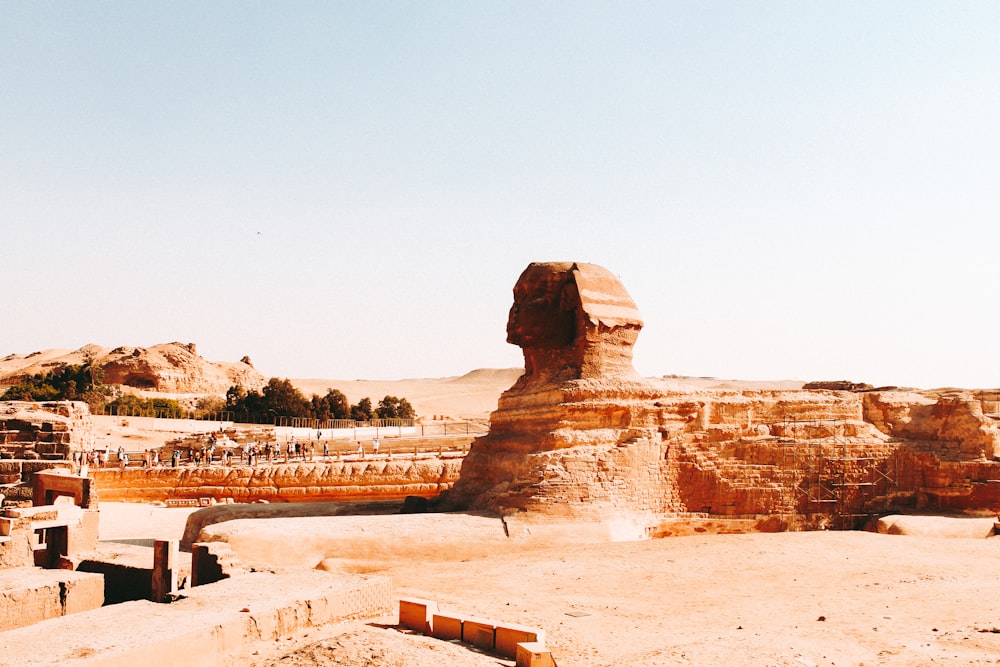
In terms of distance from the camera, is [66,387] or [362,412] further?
[362,412]

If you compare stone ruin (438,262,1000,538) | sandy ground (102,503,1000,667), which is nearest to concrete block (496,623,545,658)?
sandy ground (102,503,1000,667)

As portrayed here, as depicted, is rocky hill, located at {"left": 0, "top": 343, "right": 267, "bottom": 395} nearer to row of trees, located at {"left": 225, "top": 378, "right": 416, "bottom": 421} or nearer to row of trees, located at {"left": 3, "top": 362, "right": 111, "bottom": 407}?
row of trees, located at {"left": 3, "top": 362, "right": 111, "bottom": 407}

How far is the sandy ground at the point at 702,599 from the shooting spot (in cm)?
643

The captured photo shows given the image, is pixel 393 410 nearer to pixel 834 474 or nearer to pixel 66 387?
pixel 66 387

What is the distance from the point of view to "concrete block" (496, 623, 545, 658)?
6.44 metres

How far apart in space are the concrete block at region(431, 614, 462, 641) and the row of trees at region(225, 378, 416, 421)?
A: 104 ft

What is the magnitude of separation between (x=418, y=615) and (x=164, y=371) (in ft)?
141

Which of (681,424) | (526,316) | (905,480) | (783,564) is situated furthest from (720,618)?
(905,480)

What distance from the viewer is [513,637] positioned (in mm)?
6477

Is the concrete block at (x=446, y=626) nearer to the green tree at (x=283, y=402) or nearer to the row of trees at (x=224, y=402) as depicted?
the row of trees at (x=224, y=402)

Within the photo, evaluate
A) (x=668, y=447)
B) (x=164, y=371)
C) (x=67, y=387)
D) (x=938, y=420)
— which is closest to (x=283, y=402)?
(x=67, y=387)

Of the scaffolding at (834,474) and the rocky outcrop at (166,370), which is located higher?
the rocky outcrop at (166,370)

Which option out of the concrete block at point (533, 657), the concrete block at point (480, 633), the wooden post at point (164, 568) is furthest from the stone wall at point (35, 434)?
the concrete block at point (533, 657)

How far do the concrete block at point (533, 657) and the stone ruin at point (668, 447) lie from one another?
4.74 metres
